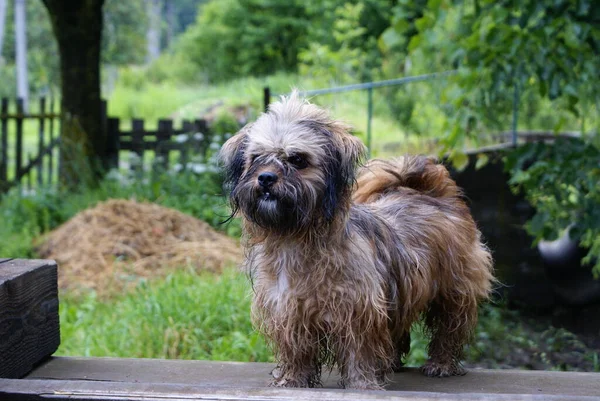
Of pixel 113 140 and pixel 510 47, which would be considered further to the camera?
pixel 113 140

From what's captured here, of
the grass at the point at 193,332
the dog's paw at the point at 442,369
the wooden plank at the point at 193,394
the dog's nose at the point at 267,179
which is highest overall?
the dog's nose at the point at 267,179

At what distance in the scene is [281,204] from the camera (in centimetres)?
285

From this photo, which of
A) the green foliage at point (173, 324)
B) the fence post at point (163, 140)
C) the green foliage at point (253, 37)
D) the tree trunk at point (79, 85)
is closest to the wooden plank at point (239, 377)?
the green foliage at point (173, 324)

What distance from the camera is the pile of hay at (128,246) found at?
763 centimetres

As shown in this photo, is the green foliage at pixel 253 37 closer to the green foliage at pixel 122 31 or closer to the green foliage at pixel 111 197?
the green foliage at pixel 122 31

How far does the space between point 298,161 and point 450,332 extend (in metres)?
1.30

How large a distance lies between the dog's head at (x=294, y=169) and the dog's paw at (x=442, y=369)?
1.04m

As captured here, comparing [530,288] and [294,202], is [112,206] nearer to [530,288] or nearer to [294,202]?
[530,288]

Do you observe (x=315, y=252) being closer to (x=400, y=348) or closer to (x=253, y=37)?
(x=400, y=348)

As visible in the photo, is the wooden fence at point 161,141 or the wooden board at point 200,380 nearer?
the wooden board at point 200,380

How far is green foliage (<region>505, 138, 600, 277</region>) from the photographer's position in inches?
226

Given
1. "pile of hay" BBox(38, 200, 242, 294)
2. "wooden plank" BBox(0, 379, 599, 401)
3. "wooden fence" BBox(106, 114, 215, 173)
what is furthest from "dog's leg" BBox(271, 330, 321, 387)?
"wooden fence" BBox(106, 114, 215, 173)

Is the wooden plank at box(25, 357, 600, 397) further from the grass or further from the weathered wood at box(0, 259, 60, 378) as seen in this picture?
→ the grass

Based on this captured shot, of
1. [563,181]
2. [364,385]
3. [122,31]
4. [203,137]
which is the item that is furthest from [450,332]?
[122,31]
